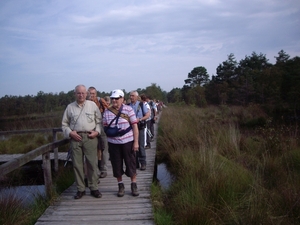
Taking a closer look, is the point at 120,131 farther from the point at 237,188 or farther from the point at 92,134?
the point at 237,188

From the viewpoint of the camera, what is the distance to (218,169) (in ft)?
16.1

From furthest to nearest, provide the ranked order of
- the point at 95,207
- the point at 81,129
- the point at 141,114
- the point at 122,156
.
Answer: the point at 141,114, the point at 122,156, the point at 81,129, the point at 95,207

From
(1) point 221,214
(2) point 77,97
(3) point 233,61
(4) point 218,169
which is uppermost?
(3) point 233,61

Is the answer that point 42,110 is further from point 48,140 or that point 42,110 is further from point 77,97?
point 77,97

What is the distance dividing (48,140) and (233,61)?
3893 centimetres

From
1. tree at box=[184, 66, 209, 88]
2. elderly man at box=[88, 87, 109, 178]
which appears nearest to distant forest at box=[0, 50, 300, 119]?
elderly man at box=[88, 87, 109, 178]

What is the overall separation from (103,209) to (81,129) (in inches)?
48.0

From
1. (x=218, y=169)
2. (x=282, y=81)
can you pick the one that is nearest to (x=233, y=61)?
(x=282, y=81)

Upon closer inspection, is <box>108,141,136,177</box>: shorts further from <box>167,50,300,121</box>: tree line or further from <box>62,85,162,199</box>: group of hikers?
<box>167,50,300,121</box>: tree line

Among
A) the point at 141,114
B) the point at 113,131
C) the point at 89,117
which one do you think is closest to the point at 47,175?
the point at 89,117

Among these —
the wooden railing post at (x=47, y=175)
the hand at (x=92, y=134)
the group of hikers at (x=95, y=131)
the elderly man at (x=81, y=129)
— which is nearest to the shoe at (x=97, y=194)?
the group of hikers at (x=95, y=131)

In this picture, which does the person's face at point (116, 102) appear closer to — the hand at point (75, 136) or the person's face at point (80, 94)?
the person's face at point (80, 94)

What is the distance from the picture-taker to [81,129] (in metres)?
4.29

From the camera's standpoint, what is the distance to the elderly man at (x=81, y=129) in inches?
169
